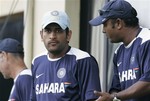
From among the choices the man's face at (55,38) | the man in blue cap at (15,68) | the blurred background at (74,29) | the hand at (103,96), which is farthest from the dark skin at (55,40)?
the blurred background at (74,29)

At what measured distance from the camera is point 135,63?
4.97m

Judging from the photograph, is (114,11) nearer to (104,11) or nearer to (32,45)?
(104,11)

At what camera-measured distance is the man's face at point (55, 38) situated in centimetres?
510

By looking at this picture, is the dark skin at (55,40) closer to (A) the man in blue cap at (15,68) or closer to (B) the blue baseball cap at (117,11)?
(B) the blue baseball cap at (117,11)

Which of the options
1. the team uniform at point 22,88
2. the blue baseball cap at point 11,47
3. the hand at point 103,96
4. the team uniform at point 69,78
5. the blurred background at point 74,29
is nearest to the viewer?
the hand at point 103,96

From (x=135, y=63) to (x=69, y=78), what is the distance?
588 millimetres

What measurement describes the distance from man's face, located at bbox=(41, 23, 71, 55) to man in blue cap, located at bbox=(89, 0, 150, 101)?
319 mm

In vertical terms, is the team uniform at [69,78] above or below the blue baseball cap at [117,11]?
below

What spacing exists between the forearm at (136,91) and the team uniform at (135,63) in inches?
1.8

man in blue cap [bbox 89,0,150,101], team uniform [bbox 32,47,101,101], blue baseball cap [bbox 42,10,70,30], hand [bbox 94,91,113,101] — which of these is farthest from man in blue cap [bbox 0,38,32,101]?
hand [bbox 94,91,113,101]

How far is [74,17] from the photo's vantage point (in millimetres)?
6812

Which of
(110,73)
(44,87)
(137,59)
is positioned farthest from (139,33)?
(110,73)

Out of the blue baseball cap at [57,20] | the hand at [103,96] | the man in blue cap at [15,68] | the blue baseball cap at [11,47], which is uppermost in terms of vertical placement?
the blue baseball cap at [57,20]

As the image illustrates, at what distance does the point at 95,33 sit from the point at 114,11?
5.72ft
